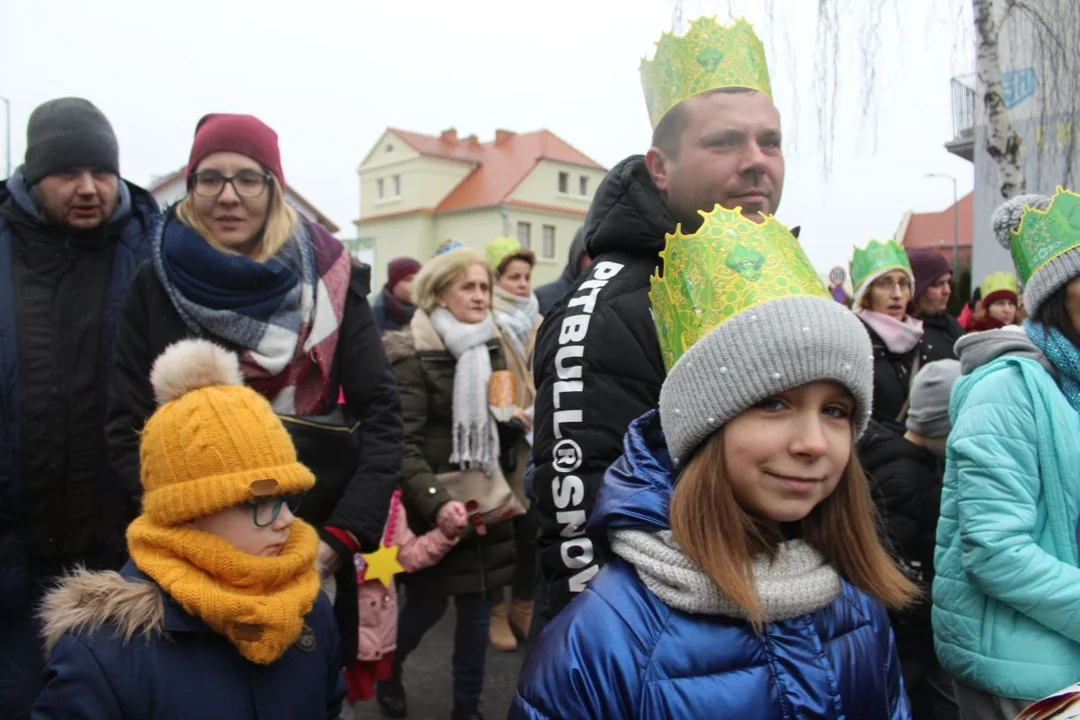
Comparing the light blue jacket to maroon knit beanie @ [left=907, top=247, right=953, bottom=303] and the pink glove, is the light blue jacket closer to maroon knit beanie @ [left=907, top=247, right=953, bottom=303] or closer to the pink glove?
the pink glove

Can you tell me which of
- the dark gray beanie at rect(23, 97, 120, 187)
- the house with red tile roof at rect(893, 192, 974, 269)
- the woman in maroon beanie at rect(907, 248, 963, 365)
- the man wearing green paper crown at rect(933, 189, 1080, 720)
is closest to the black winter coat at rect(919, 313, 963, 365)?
the woman in maroon beanie at rect(907, 248, 963, 365)

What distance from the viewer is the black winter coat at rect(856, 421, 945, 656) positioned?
3.24m

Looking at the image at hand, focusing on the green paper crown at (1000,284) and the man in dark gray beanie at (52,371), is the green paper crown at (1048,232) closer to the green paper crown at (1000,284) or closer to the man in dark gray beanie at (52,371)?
the man in dark gray beanie at (52,371)

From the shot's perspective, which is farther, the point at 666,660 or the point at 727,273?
the point at 727,273

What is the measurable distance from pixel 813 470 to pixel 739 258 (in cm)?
40

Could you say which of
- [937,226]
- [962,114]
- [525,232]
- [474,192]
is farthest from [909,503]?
[937,226]

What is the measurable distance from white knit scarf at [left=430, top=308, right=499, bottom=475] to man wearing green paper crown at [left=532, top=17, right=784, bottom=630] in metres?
2.10

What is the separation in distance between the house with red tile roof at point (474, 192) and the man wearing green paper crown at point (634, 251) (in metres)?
40.5

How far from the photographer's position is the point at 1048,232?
2.54 metres

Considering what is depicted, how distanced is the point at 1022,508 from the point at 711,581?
1.21 m

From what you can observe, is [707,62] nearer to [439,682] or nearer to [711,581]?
[711,581]

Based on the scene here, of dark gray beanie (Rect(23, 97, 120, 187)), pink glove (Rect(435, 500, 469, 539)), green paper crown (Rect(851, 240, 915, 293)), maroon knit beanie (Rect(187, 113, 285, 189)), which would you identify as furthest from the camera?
green paper crown (Rect(851, 240, 915, 293))

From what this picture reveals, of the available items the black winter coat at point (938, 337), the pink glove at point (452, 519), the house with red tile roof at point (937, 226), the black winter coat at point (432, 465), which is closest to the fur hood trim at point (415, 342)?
the black winter coat at point (432, 465)

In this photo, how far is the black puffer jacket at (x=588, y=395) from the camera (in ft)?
6.49
